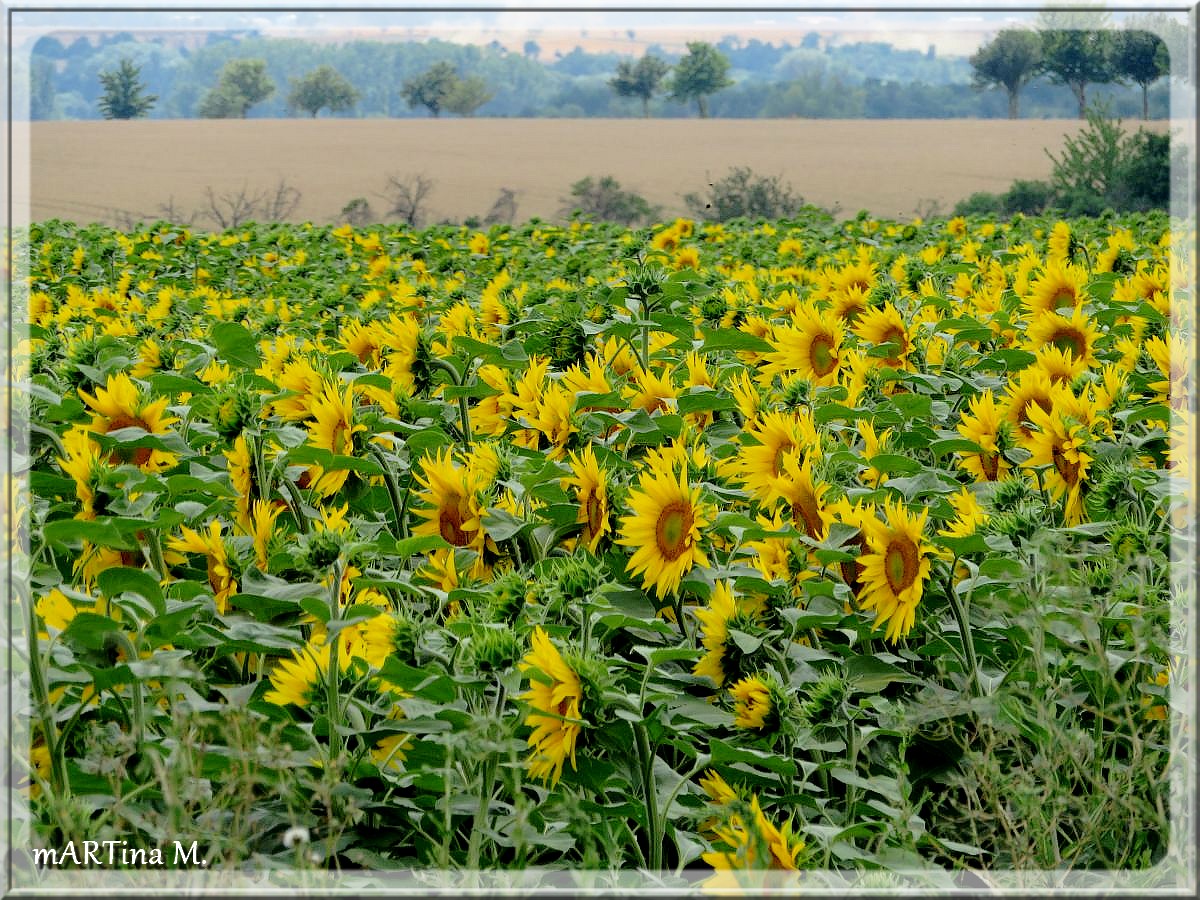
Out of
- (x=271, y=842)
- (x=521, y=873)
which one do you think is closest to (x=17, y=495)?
(x=271, y=842)

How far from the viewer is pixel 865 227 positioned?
939 centimetres

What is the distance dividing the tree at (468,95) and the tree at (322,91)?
331 cm

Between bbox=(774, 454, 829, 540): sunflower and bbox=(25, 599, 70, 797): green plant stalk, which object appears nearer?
bbox=(25, 599, 70, 797): green plant stalk

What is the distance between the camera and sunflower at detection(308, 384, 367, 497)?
2.18 m

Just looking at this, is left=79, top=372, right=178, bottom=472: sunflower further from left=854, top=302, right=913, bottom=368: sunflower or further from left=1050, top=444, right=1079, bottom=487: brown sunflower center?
left=854, top=302, right=913, bottom=368: sunflower

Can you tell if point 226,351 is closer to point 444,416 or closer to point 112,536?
point 444,416

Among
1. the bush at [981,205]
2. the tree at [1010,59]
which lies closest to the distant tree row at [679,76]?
the tree at [1010,59]

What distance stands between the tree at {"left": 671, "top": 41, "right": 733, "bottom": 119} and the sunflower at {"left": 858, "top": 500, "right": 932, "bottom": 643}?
27904 mm

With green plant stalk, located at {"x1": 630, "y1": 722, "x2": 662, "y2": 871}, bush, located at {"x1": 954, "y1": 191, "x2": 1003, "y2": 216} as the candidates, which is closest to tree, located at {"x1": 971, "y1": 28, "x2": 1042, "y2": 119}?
bush, located at {"x1": 954, "y1": 191, "x2": 1003, "y2": 216}

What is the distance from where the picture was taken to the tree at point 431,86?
31.5m

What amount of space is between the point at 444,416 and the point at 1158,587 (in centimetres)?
138

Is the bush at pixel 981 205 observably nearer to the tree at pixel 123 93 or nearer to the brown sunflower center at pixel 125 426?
the tree at pixel 123 93

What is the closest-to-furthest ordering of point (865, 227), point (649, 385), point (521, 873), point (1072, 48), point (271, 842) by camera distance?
point (521, 873)
point (271, 842)
point (649, 385)
point (865, 227)
point (1072, 48)

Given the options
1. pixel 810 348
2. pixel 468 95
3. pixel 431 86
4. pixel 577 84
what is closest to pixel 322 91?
pixel 431 86
